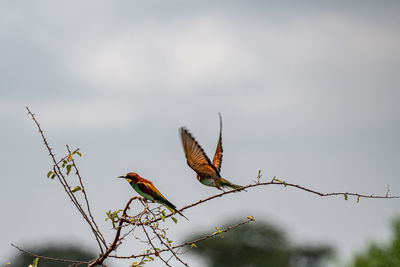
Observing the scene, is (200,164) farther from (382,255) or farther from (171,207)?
(382,255)

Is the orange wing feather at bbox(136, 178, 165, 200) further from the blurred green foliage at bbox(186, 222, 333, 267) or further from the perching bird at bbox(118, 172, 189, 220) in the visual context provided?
the blurred green foliage at bbox(186, 222, 333, 267)

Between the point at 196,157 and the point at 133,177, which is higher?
the point at 196,157

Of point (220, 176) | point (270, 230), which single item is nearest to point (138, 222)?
point (220, 176)

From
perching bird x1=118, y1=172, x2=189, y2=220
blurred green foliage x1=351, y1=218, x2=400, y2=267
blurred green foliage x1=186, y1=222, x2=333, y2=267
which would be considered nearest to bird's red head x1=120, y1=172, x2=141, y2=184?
perching bird x1=118, y1=172, x2=189, y2=220

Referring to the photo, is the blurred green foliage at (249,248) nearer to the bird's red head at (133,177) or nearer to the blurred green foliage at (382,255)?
the blurred green foliage at (382,255)

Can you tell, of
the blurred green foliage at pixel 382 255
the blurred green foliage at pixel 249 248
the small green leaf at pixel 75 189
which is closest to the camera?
the small green leaf at pixel 75 189

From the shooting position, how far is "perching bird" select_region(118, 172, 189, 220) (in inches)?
178

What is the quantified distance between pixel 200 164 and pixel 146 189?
0.48 m

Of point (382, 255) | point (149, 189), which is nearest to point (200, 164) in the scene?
point (149, 189)

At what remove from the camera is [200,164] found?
4.84 meters

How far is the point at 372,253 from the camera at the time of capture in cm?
4006

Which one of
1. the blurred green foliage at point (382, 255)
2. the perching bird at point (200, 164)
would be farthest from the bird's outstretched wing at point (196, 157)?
the blurred green foliage at point (382, 255)

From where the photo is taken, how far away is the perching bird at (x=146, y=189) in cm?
453

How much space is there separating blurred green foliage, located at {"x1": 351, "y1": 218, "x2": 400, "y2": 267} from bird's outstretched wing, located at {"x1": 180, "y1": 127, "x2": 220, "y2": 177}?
100 ft
